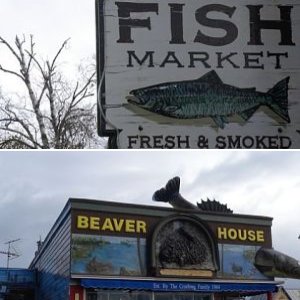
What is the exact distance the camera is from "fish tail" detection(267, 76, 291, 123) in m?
4.34

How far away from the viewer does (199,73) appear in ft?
14.3

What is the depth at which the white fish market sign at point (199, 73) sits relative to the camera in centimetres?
427

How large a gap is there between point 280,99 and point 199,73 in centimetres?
61

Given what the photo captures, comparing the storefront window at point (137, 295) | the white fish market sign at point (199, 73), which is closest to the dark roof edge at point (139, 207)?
the storefront window at point (137, 295)

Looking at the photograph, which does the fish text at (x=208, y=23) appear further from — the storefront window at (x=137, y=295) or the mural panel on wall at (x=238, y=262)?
the mural panel on wall at (x=238, y=262)

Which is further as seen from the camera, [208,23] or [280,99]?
[208,23]

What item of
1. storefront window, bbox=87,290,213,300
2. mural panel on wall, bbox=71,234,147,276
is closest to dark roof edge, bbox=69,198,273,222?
mural panel on wall, bbox=71,234,147,276

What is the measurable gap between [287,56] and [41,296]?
14.3m

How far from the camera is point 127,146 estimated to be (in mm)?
4219

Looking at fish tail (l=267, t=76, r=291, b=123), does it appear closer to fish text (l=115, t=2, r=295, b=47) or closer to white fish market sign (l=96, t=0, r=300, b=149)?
white fish market sign (l=96, t=0, r=300, b=149)

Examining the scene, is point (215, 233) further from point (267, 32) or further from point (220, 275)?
point (267, 32)

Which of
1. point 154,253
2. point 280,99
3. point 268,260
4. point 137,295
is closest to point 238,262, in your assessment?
point 268,260

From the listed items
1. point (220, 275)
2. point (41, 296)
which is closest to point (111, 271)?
point (220, 275)

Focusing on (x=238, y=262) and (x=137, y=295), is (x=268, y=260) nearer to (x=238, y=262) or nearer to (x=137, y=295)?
(x=238, y=262)
